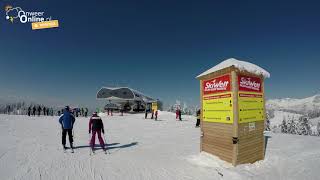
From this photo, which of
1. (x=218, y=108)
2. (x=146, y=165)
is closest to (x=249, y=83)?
(x=218, y=108)

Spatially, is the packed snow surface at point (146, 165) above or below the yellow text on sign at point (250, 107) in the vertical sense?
below

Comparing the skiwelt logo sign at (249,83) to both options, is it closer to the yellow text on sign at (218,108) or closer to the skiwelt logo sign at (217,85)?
the skiwelt logo sign at (217,85)

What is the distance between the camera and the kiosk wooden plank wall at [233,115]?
294 inches

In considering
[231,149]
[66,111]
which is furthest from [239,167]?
[66,111]

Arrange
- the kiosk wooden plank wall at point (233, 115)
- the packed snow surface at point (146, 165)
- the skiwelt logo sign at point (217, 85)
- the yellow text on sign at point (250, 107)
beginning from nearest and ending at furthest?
the packed snow surface at point (146, 165) → the kiosk wooden plank wall at point (233, 115) → the yellow text on sign at point (250, 107) → the skiwelt logo sign at point (217, 85)

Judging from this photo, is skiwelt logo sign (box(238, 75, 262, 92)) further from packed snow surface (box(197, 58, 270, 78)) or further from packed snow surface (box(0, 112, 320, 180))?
packed snow surface (box(0, 112, 320, 180))

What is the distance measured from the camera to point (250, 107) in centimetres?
807

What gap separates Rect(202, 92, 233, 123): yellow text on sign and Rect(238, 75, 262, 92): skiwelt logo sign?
1.83 feet

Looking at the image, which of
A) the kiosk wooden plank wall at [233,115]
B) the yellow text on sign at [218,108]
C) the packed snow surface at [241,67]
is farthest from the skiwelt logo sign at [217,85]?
the packed snow surface at [241,67]

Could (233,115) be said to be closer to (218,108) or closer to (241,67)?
(218,108)

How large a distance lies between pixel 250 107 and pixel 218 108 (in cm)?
111

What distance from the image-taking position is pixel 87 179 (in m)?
5.95

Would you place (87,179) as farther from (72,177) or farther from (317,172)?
(317,172)

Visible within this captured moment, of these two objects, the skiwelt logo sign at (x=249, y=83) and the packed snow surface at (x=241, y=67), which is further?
the skiwelt logo sign at (x=249, y=83)
